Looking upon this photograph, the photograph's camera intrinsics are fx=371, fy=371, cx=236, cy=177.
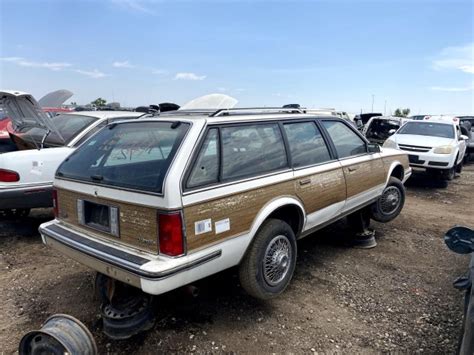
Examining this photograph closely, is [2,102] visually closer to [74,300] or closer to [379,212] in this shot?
[74,300]

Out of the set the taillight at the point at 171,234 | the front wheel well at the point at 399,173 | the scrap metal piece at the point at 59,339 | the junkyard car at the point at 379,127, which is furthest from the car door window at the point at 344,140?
the junkyard car at the point at 379,127

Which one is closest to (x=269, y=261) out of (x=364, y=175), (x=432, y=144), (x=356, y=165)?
(x=356, y=165)

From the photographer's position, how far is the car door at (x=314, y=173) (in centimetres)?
344

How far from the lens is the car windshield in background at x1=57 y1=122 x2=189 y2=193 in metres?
2.60

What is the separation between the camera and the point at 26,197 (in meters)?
4.51

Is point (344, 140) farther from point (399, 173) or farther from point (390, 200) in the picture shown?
point (399, 173)

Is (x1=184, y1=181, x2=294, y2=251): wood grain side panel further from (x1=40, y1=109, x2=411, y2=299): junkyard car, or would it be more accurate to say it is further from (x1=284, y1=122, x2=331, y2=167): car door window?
(x1=284, y1=122, x2=331, y2=167): car door window

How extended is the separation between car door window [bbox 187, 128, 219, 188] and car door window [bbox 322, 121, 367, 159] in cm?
171

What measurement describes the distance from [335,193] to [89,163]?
2.39 m

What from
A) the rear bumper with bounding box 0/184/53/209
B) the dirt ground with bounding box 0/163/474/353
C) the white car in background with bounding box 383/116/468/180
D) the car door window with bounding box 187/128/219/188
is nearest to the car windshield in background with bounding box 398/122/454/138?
the white car in background with bounding box 383/116/468/180

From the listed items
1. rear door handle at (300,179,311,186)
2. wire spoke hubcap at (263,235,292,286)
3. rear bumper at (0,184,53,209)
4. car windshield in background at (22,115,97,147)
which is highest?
car windshield in background at (22,115,97,147)

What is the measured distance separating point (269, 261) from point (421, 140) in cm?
779

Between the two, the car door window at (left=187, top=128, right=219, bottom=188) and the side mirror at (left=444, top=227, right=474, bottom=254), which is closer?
the side mirror at (left=444, top=227, right=474, bottom=254)

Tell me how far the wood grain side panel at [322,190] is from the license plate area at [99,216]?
1571mm
